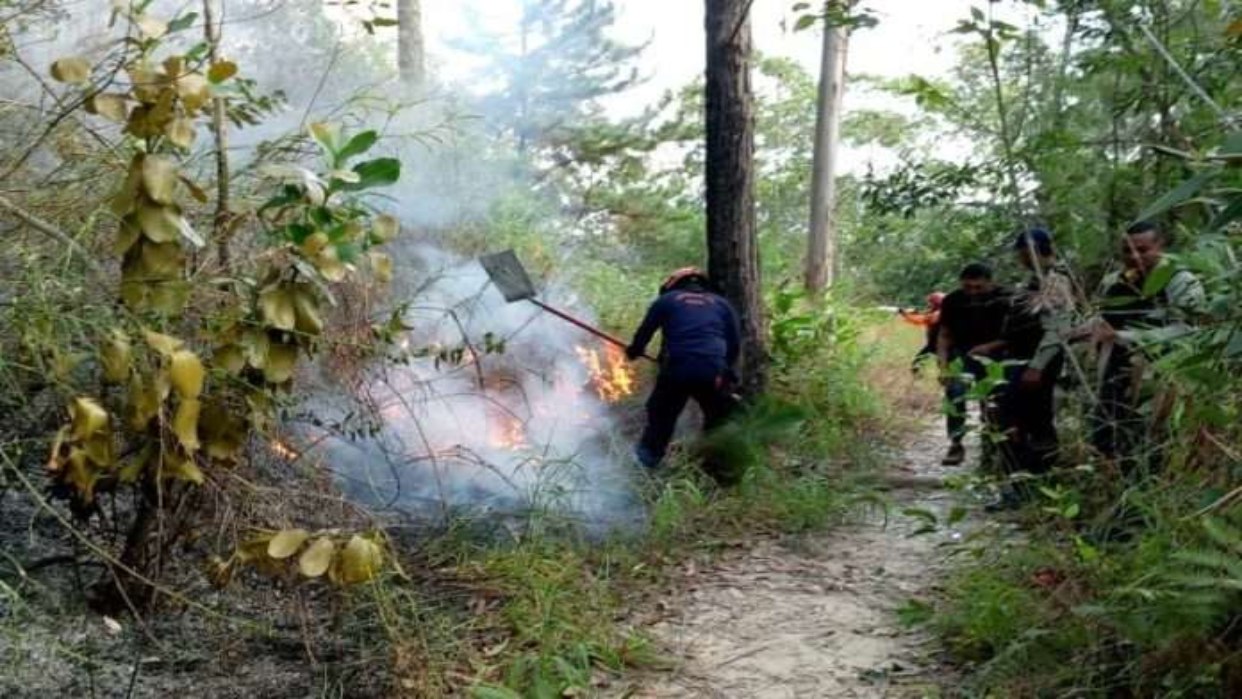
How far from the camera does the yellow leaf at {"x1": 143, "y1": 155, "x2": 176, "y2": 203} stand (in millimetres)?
2645

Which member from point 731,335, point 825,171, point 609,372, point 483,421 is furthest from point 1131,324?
point 825,171

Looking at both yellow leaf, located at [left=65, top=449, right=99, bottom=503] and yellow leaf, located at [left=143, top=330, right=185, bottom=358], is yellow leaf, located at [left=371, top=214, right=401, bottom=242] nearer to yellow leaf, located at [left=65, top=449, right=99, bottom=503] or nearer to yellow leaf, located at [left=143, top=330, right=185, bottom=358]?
yellow leaf, located at [left=143, top=330, right=185, bottom=358]

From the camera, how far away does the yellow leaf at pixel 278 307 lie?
2980mm

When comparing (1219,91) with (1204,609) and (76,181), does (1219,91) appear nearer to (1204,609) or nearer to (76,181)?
(1204,609)

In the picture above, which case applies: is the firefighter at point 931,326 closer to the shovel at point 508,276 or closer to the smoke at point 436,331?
the shovel at point 508,276

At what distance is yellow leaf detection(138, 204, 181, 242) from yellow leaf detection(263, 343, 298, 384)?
0.55 metres

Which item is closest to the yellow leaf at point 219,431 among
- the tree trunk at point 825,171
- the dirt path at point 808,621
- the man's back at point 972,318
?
the dirt path at point 808,621

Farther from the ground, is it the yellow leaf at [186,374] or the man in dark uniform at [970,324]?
the yellow leaf at [186,374]

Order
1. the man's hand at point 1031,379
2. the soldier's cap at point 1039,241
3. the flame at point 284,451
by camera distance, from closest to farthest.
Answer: the flame at point 284,451
the soldier's cap at point 1039,241
the man's hand at point 1031,379

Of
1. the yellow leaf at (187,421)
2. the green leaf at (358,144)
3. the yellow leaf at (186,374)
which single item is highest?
the green leaf at (358,144)

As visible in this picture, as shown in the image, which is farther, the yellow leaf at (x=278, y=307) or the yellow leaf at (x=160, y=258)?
the yellow leaf at (x=278, y=307)

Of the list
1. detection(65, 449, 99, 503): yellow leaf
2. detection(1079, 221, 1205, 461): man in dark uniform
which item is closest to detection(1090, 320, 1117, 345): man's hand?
detection(1079, 221, 1205, 461): man in dark uniform

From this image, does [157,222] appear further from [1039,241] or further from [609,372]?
[609,372]

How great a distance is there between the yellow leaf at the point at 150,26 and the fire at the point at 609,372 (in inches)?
249
